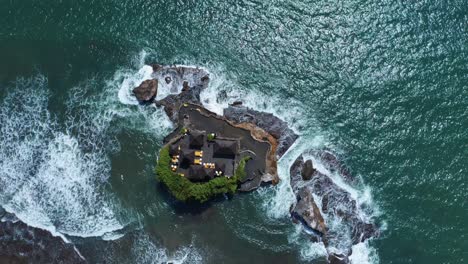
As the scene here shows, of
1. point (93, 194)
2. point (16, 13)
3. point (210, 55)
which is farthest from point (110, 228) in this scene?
point (16, 13)

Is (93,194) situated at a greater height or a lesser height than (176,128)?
lesser

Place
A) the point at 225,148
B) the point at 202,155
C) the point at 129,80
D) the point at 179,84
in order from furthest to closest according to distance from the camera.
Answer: the point at 129,80 → the point at 179,84 → the point at 202,155 → the point at 225,148

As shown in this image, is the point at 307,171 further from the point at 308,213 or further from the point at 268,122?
the point at 268,122

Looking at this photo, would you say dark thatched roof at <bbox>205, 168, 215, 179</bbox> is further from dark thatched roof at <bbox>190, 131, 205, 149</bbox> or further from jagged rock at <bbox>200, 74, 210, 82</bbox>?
jagged rock at <bbox>200, 74, 210, 82</bbox>

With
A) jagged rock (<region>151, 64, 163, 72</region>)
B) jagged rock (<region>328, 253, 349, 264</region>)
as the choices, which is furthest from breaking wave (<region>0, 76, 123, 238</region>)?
jagged rock (<region>328, 253, 349, 264</region>)

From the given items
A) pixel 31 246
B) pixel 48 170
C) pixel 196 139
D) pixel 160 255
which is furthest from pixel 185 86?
pixel 31 246

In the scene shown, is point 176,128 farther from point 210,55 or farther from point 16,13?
point 16,13
